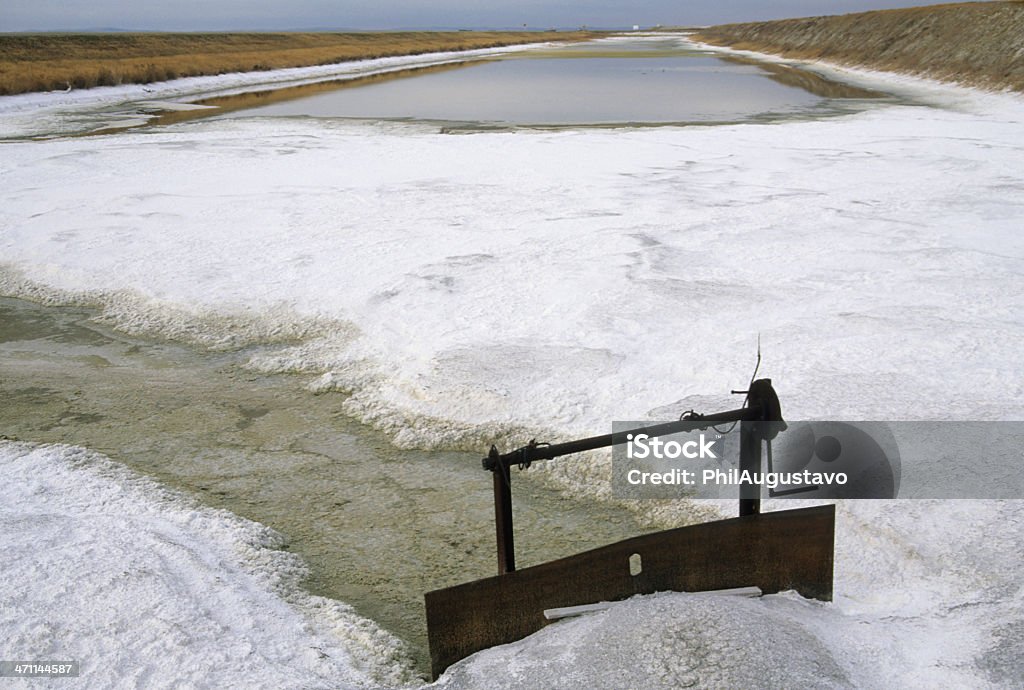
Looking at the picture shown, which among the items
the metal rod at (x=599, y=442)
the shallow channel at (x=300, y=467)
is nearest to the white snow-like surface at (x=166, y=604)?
the shallow channel at (x=300, y=467)

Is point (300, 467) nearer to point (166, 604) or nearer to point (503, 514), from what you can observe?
point (166, 604)

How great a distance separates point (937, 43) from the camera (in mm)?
24734

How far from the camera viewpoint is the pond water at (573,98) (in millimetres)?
16891

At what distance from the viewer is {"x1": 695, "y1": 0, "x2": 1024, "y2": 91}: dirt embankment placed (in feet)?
64.3

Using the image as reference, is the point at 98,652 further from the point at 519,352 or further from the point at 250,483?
the point at 519,352

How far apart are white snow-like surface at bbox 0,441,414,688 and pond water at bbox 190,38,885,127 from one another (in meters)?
13.3

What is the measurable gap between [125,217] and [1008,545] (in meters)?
7.72

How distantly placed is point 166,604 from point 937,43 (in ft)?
91.4

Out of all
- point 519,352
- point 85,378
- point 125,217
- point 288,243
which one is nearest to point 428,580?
point 519,352

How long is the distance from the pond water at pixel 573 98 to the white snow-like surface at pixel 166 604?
43.5 ft

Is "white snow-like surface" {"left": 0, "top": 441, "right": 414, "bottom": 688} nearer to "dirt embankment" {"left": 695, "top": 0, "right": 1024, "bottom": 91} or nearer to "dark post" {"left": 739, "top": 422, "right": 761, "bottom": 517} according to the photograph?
"dark post" {"left": 739, "top": 422, "right": 761, "bottom": 517}

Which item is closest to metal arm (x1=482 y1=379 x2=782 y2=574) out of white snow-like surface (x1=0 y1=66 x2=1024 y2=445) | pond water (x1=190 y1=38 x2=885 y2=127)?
white snow-like surface (x1=0 y1=66 x2=1024 y2=445)

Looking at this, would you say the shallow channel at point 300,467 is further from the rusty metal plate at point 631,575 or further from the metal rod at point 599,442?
the metal rod at point 599,442

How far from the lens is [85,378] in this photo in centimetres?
490
